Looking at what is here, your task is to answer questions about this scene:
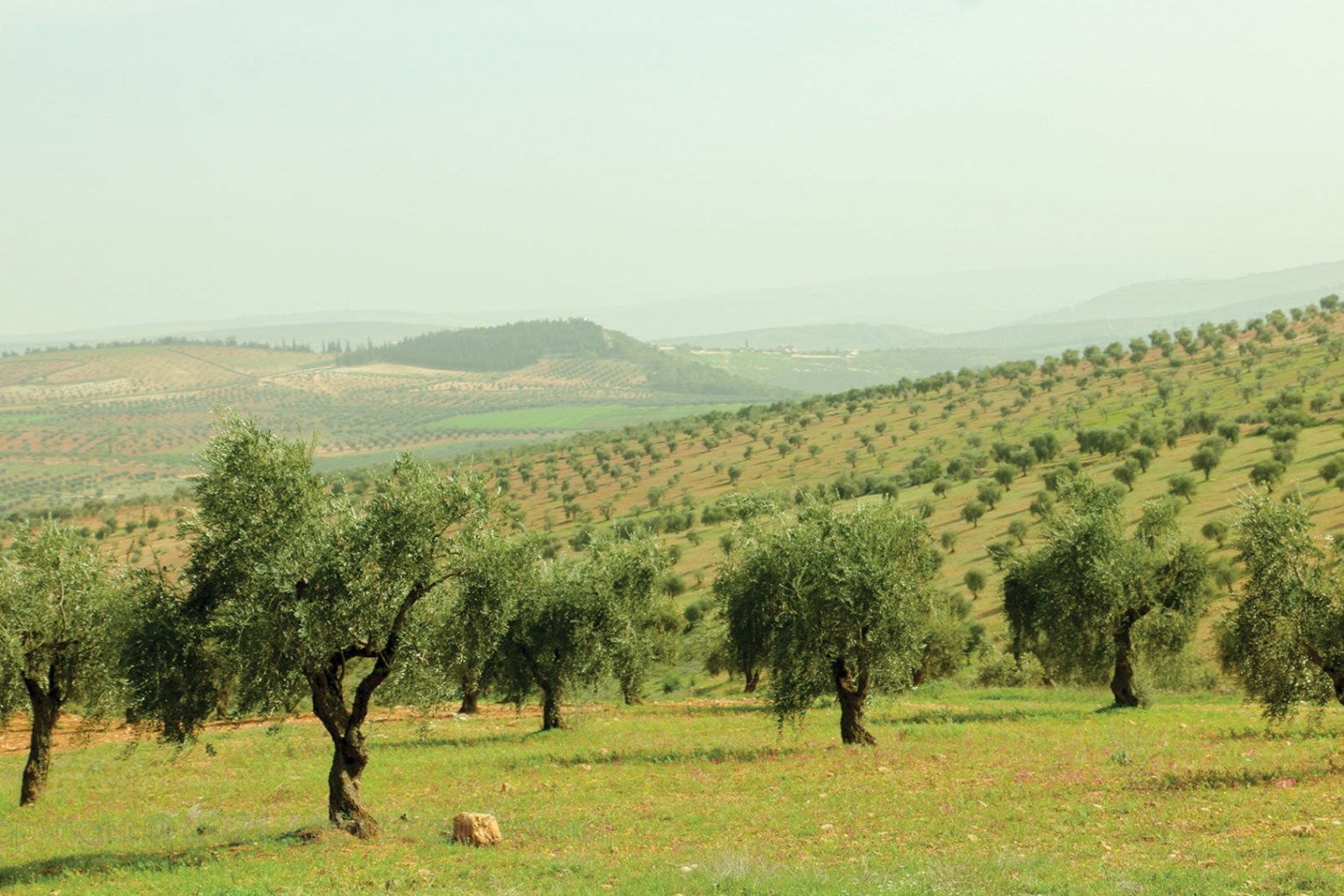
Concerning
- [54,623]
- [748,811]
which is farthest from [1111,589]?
[54,623]

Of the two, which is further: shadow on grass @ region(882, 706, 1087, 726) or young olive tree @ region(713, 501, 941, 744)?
shadow on grass @ region(882, 706, 1087, 726)

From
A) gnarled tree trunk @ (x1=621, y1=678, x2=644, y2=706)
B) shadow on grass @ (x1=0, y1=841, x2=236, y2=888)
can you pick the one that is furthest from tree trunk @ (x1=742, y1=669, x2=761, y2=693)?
shadow on grass @ (x1=0, y1=841, x2=236, y2=888)

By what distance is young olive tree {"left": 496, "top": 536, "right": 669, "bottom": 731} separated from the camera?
45375 mm

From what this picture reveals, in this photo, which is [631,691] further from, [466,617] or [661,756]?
[466,617]

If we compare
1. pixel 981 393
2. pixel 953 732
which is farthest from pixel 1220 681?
pixel 981 393

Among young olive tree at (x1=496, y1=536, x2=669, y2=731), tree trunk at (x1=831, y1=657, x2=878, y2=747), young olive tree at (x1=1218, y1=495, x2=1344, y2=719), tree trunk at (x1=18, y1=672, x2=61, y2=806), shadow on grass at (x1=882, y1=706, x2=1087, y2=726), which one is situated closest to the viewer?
young olive tree at (x1=1218, y1=495, x2=1344, y2=719)

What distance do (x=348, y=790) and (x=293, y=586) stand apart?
574 cm

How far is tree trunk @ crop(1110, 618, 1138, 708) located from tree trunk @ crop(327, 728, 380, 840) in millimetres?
32326

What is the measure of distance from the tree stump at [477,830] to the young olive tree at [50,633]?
39.7ft

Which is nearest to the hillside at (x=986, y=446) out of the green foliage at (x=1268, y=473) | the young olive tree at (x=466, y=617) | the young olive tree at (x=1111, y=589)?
the green foliage at (x=1268, y=473)

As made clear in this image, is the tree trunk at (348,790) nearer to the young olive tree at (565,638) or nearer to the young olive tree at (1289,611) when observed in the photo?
the young olive tree at (565,638)

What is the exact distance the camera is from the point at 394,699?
84.5ft

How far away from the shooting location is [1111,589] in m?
43.1

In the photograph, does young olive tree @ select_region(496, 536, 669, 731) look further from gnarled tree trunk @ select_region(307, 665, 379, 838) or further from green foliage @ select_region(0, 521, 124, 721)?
gnarled tree trunk @ select_region(307, 665, 379, 838)
